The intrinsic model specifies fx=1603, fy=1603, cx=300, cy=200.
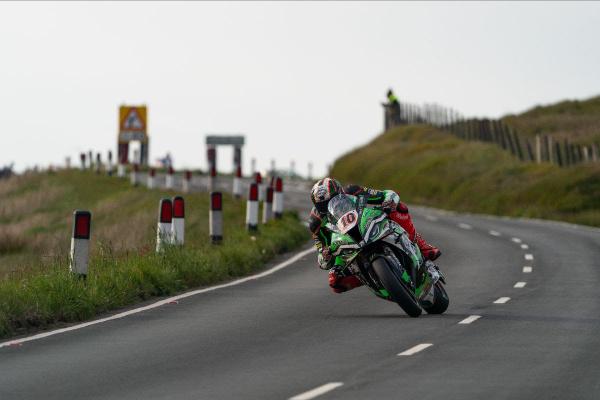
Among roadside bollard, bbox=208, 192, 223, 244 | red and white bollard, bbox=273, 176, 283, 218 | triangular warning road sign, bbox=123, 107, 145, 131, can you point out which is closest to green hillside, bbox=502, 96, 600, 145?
triangular warning road sign, bbox=123, 107, 145, 131

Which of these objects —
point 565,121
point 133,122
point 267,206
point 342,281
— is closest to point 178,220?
point 342,281

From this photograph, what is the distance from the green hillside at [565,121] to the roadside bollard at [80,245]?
5592cm

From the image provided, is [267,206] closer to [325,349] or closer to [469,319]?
[469,319]

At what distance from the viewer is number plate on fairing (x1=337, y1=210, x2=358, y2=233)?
15820 mm

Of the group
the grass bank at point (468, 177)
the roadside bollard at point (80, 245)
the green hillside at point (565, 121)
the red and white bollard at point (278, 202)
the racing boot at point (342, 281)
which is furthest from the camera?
the green hillside at point (565, 121)

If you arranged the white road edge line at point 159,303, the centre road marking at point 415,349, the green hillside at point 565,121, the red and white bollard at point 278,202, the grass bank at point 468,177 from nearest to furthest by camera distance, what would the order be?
the centre road marking at point 415,349 → the white road edge line at point 159,303 → the red and white bollard at point 278,202 → the grass bank at point 468,177 → the green hillside at point 565,121

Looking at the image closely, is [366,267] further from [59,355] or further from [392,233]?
[59,355]

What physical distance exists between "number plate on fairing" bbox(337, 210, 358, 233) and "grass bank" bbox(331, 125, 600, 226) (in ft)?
94.6

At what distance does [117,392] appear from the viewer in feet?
36.7

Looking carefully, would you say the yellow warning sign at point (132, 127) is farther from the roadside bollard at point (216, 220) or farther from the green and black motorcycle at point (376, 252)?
the green and black motorcycle at point (376, 252)

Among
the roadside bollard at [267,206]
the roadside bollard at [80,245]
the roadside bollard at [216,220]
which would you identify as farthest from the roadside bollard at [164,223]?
the roadside bollard at [267,206]

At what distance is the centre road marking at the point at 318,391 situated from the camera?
10641mm

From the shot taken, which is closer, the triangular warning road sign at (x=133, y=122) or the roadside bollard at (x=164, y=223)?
the roadside bollard at (x=164, y=223)

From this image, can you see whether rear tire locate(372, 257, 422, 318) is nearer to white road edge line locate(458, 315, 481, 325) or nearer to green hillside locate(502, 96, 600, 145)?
white road edge line locate(458, 315, 481, 325)
